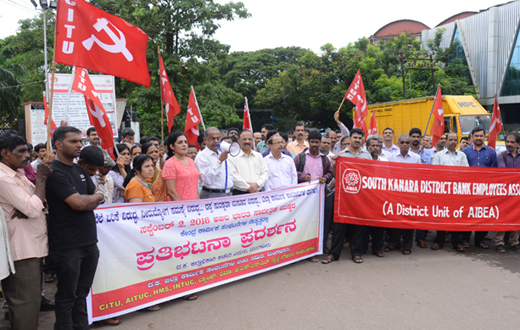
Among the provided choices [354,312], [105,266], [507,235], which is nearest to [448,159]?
[507,235]

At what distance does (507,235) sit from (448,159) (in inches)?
65.4

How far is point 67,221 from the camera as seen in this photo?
3.21 metres

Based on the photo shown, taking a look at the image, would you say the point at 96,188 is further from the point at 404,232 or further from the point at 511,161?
the point at 511,161

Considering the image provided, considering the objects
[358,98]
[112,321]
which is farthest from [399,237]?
[358,98]

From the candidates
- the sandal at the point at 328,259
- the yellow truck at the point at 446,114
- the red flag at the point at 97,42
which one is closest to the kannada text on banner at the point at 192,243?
the sandal at the point at 328,259

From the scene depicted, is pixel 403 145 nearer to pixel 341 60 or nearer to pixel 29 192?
pixel 29 192

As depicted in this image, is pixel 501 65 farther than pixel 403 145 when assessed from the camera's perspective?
Yes

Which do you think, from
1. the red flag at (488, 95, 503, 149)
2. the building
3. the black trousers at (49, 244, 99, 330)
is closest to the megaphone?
the black trousers at (49, 244, 99, 330)

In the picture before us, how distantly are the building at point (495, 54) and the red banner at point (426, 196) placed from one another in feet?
102

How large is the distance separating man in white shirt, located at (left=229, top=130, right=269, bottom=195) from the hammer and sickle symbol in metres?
1.82

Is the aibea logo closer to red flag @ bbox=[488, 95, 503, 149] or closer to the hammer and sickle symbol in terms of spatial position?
the hammer and sickle symbol

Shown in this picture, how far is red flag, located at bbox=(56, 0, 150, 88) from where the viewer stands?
3891mm

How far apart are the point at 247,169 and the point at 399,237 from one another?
2657mm

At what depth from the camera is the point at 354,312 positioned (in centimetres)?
396
